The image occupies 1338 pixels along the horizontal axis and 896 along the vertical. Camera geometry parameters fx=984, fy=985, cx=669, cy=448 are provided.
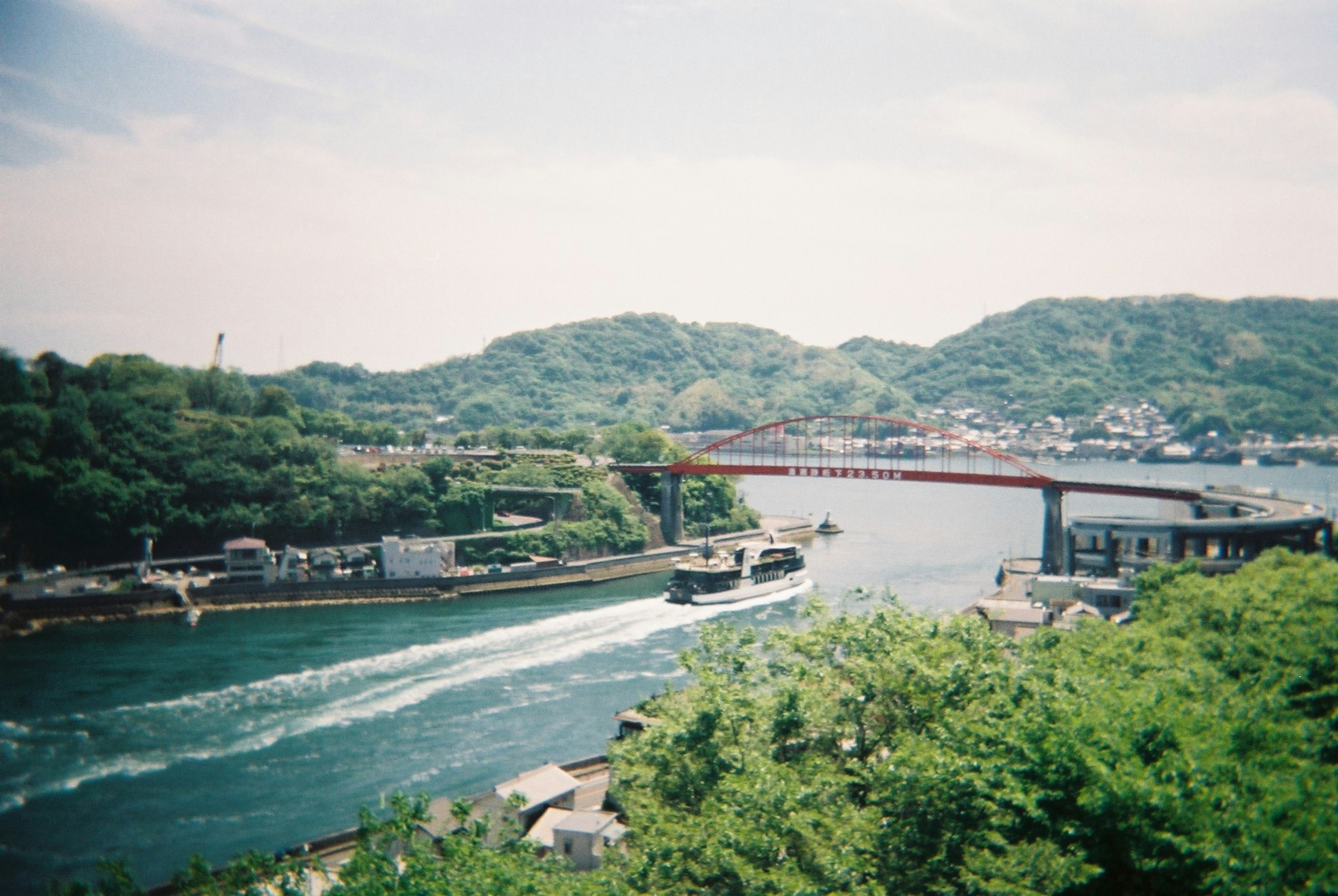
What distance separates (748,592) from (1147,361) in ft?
210

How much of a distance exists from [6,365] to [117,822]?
14462mm

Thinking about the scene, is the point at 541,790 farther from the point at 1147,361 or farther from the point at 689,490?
the point at 1147,361

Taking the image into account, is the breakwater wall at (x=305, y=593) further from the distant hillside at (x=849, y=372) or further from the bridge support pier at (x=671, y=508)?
the distant hillside at (x=849, y=372)

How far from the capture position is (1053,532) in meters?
30.6

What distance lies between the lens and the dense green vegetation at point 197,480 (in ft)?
80.2

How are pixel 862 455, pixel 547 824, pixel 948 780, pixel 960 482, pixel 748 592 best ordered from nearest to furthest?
pixel 948 780
pixel 547 824
pixel 748 592
pixel 960 482
pixel 862 455

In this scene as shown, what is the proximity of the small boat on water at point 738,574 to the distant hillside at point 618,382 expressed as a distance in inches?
2110

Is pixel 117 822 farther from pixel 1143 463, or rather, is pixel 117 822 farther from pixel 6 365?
pixel 1143 463

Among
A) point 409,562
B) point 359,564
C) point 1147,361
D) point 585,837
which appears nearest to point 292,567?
point 359,564

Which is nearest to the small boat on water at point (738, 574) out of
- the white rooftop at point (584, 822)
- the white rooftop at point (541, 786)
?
the white rooftop at point (541, 786)

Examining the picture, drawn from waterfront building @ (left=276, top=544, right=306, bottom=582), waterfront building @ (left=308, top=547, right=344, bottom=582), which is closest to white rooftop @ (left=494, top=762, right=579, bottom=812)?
waterfront building @ (left=276, top=544, right=306, bottom=582)

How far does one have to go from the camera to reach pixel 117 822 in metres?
11.9

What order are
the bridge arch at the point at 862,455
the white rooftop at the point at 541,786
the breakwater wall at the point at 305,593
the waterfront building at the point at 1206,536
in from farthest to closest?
the bridge arch at the point at 862,455, the waterfront building at the point at 1206,536, the breakwater wall at the point at 305,593, the white rooftop at the point at 541,786

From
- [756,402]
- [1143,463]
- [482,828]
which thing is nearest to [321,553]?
[482,828]
